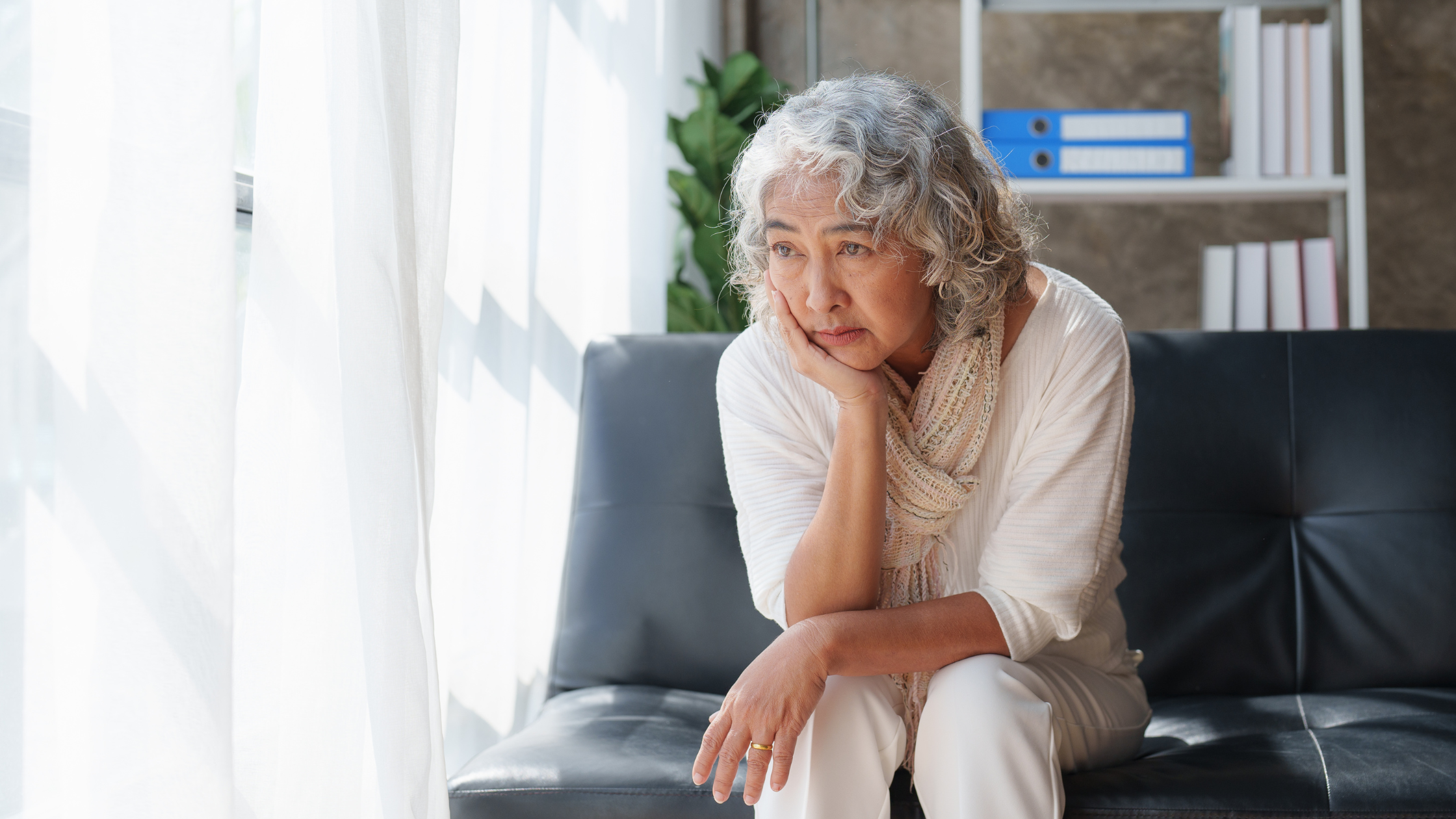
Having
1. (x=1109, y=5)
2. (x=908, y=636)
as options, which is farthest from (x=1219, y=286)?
(x=908, y=636)

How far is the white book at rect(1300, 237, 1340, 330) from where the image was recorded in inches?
92.3

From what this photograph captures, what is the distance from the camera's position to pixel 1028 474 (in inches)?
50.6

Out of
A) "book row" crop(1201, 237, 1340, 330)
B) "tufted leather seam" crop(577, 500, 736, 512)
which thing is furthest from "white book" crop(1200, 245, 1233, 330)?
"tufted leather seam" crop(577, 500, 736, 512)

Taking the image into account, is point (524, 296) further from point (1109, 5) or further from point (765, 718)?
point (1109, 5)

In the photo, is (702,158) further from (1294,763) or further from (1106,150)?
(1294,763)

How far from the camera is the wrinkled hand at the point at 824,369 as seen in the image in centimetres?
127

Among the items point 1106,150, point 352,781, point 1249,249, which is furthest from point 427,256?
point 1249,249

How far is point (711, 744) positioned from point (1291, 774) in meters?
0.66

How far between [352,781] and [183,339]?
1.53 ft

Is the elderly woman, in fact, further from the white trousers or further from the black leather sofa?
the black leather sofa

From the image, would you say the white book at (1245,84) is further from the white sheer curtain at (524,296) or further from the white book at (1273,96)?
the white sheer curtain at (524,296)

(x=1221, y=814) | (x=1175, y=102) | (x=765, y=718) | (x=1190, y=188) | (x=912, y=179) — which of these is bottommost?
(x=1221, y=814)

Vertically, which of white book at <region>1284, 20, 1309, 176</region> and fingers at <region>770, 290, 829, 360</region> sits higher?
white book at <region>1284, 20, 1309, 176</region>

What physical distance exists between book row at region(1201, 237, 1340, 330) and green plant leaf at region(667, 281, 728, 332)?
1.10 metres
